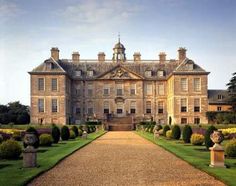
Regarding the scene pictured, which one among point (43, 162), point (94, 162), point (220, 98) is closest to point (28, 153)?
point (43, 162)

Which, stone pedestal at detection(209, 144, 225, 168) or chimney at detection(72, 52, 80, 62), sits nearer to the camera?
stone pedestal at detection(209, 144, 225, 168)

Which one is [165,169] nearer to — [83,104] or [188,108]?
[188,108]

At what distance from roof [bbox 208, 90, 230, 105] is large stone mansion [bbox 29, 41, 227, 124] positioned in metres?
3.60

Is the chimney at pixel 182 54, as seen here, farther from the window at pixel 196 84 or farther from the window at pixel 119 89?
the window at pixel 119 89

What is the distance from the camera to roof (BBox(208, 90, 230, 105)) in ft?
153

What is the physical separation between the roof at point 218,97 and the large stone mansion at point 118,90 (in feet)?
11.8

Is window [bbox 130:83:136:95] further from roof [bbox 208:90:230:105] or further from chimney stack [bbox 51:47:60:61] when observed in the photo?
chimney stack [bbox 51:47:60:61]

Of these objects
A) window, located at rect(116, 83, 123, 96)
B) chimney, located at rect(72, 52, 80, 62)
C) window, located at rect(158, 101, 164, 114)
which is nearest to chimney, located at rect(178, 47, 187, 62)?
A: window, located at rect(158, 101, 164, 114)

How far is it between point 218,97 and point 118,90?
11.7m

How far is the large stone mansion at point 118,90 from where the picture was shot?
4309 cm

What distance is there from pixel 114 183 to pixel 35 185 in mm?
1618

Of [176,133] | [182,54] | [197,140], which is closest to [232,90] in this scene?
[182,54]

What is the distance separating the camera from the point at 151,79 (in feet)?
154

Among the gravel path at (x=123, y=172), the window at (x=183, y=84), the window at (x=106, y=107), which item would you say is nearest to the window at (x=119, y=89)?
the window at (x=106, y=107)
